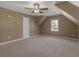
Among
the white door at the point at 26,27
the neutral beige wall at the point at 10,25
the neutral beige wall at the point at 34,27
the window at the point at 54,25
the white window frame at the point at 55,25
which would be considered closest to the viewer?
the neutral beige wall at the point at 10,25

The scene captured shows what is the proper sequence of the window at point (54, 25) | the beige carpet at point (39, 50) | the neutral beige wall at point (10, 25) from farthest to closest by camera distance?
the window at point (54, 25) → the neutral beige wall at point (10, 25) → the beige carpet at point (39, 50)

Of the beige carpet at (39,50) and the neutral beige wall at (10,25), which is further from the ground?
the neutral beige wall at (10,25)

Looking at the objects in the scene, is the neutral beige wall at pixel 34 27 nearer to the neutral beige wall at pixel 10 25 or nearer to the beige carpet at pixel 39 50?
the neutral beige wall at pixel 10 25

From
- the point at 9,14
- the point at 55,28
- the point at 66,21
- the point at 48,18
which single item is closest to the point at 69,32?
the point at 66,21

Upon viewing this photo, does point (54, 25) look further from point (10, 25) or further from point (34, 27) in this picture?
point (10, 25)

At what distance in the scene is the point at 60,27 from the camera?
838 cm

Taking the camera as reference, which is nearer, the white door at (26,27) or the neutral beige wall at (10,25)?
the neutral beige wall at (10,25)

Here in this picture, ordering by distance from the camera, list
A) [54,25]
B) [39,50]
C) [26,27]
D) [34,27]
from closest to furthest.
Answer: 1. [39,50]
2. [26,27]
3. [54,25]
4. [34,27]

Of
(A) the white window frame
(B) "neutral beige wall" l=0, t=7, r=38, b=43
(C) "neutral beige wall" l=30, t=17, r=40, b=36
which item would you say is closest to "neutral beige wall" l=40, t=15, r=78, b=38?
(A) the white window frame

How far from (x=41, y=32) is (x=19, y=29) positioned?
392cm

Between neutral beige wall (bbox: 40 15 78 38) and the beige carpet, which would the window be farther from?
the beige carpet

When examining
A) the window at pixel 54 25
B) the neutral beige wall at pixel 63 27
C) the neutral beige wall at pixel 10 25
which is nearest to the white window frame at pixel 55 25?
the window at pixel 54 25

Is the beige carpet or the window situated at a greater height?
A: the window

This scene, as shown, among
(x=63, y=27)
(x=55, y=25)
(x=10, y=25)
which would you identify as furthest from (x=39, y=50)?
(x=55, y=25)
